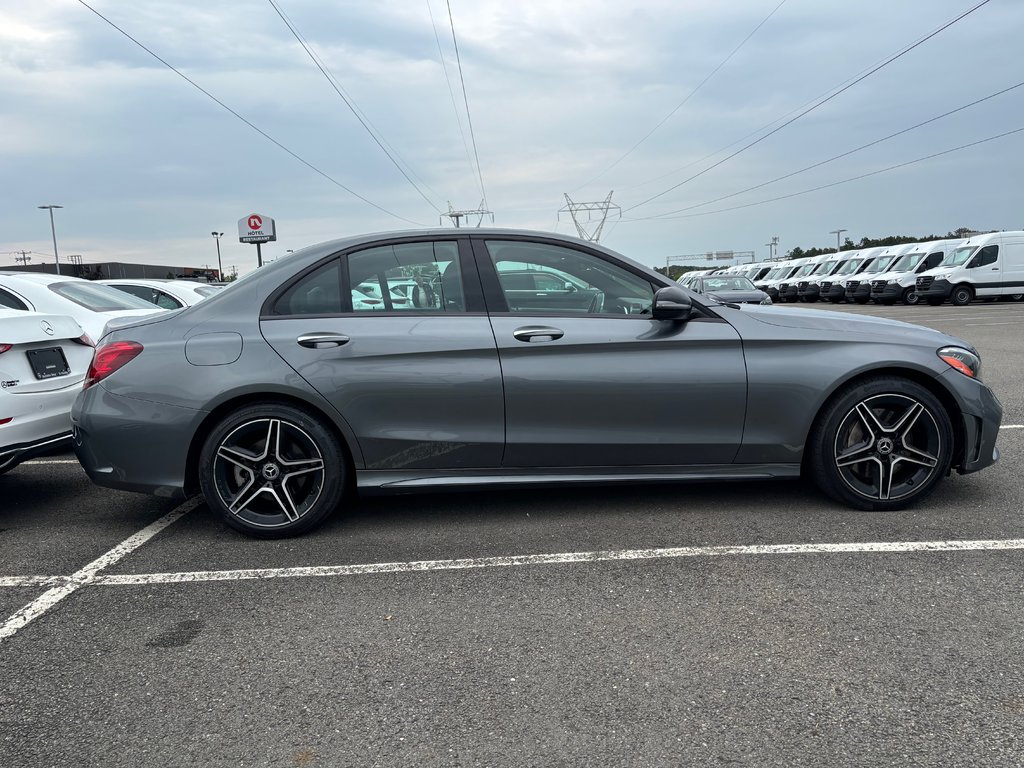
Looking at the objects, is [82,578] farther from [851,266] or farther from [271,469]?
[851,266]

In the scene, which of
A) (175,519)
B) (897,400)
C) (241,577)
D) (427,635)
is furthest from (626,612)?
(175,519)

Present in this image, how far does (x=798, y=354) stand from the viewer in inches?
156

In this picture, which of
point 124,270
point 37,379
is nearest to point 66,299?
point 37,379

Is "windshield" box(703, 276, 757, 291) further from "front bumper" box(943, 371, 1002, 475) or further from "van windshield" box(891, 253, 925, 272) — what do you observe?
"front bumper" box(943, 371, 1002, 475)

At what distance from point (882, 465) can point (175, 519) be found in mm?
3874

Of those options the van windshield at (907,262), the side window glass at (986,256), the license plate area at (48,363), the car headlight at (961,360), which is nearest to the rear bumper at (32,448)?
the license plate area at (48,363)

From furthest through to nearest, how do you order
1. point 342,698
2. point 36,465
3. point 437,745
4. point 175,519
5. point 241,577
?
point 36,465, point 175,519, point 241,577, point 342,698, point 437,745

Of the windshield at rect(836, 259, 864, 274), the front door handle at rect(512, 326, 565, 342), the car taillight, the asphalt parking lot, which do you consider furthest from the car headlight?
the windshield at rect(836, 259, 864, 274)

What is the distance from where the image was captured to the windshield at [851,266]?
3259 centimetres

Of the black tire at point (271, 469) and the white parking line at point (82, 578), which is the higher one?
the black tire at point (271, 469)

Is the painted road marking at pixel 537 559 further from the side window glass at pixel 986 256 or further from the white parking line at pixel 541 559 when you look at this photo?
the side window glass at pixel 986 256

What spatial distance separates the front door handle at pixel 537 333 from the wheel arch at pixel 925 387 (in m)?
1.41

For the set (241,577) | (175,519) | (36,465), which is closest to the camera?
(241,577)

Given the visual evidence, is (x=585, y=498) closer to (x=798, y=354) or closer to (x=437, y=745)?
(x=798, y=354)
